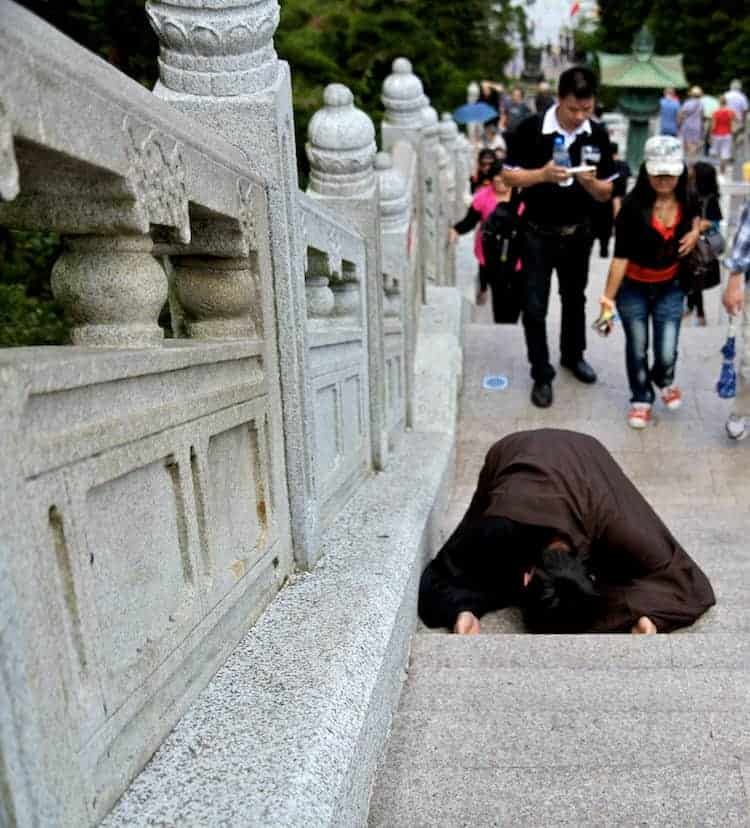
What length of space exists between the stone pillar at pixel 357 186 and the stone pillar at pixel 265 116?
877 millimetres

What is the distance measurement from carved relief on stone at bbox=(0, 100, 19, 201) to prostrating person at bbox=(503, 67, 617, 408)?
443cm

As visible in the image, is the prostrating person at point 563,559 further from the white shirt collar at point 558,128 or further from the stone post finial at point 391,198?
the white shirt collar at point 558,128

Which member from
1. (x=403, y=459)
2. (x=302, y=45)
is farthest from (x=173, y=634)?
(x=302, y=45)

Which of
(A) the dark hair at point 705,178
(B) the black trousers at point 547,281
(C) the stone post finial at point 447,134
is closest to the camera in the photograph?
(B) the black trousers at point 547,281

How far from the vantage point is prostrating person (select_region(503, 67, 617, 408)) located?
5379mm

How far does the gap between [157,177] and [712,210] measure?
4.76 meters

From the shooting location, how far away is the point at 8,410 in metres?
1.33

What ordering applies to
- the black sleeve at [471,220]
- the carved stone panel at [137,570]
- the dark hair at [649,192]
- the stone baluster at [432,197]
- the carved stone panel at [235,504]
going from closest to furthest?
the carved stone panel at [137,570] < the carved stone panel at [235,504] < the dark hair at [649,192] < the stone baluster at [432,197] < the black sleeve at [471,220]

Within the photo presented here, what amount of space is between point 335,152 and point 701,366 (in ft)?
13.8

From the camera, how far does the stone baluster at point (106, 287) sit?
5.80 ft

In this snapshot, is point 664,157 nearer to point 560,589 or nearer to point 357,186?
point 357,186

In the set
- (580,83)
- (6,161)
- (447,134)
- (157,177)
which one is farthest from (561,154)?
(447,134)

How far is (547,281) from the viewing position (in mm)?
5867

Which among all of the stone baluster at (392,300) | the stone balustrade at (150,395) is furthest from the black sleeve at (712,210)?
the stone balustrade at (150,395)
